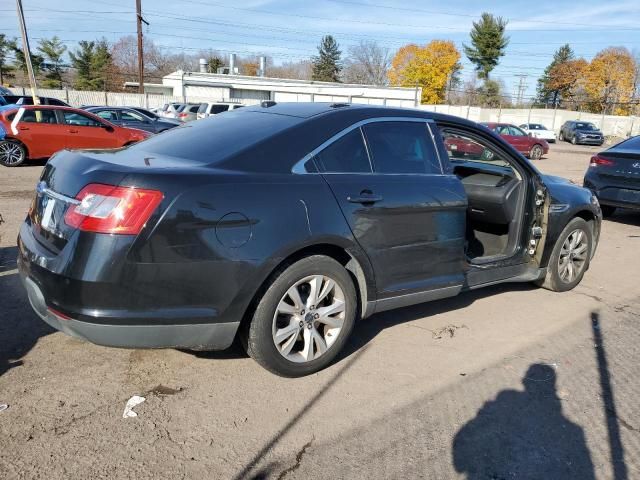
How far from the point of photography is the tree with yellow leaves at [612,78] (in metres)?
66.0

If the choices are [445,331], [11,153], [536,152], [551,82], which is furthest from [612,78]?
[445,331]

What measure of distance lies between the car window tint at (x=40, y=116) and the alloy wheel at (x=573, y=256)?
39.8 feet

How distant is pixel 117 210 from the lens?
2.59m

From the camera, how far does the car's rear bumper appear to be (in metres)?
2.63

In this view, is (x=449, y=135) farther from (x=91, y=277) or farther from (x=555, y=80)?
(x=555, y=80)

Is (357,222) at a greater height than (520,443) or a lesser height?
greater

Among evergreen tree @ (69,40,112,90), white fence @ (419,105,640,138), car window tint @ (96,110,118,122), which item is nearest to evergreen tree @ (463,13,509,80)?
white fence @ (419,105,640,138)

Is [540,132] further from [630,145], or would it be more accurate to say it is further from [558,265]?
[558,265]

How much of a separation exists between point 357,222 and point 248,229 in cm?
79

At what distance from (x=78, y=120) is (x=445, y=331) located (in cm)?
1199

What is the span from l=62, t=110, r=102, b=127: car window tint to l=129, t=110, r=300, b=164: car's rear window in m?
10.5

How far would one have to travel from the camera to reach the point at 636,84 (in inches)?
2891

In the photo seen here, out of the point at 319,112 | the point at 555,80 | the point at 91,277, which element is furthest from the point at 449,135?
the point at 555,80

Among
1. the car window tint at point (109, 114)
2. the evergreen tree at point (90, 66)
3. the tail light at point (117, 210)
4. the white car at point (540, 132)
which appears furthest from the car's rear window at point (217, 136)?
the evergreen tree at point (90, 66)
